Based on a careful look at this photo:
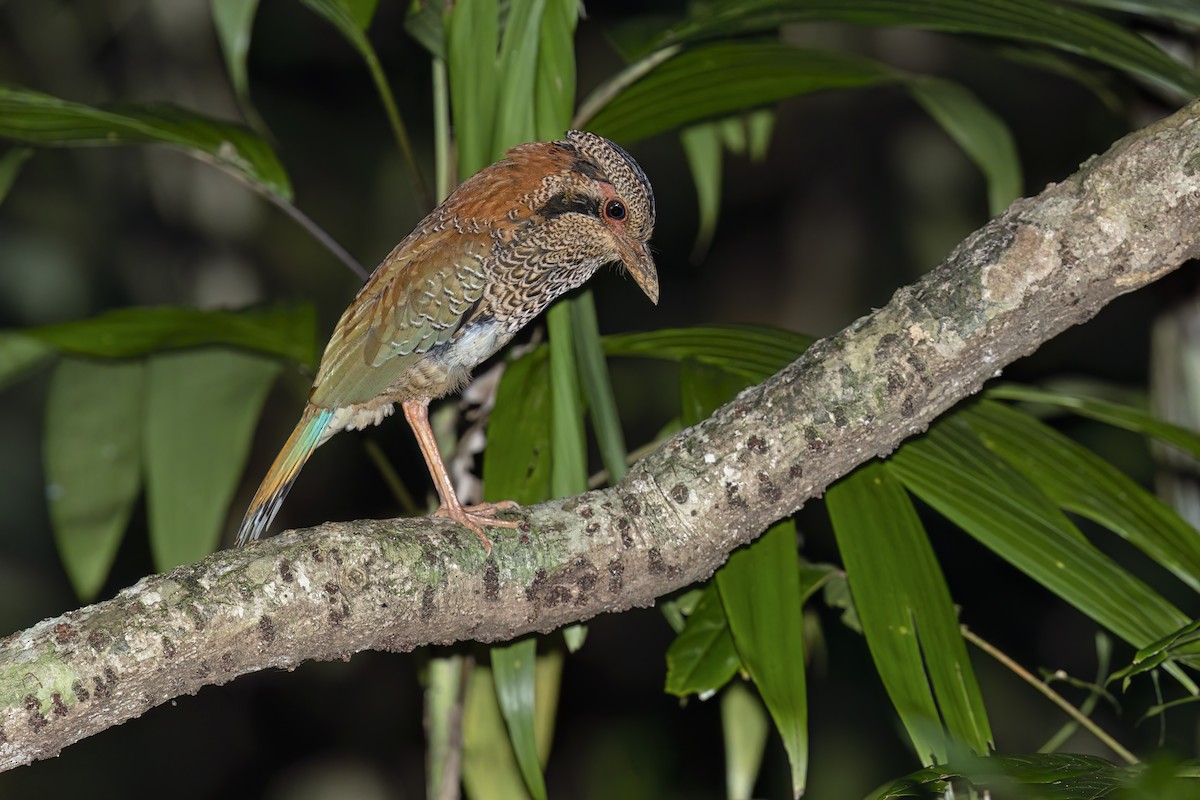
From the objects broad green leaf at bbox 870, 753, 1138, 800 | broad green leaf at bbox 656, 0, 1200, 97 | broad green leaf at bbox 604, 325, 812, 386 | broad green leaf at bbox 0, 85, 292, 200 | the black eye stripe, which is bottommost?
broad green leaf at bbox 870, 753, 1138, 800

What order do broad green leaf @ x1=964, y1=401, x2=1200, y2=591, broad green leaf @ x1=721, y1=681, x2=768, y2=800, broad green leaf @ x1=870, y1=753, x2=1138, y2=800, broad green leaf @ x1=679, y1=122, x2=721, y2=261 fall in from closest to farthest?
broad green leaf @ x1=870, y1=753, x2=1138, y2=800
broad green leaf @ x1=964, y1=401, x2=1200, y2=591
broad green leaf @ x1=721, y1=681, x2=768, y2=800
broad green leaf @ x1=679, y1=122, x2=721, y2=261

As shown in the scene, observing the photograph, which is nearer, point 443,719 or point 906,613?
point 906,613

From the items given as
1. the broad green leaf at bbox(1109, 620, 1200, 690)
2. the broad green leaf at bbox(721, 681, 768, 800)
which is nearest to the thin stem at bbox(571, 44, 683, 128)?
the broad green leaf at bbox(721, 681, 768, 800)

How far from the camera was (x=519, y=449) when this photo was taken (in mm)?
2689

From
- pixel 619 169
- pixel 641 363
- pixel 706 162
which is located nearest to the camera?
pixel 619 169

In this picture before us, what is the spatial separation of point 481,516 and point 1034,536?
1.15 meters

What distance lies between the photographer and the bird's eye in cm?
269

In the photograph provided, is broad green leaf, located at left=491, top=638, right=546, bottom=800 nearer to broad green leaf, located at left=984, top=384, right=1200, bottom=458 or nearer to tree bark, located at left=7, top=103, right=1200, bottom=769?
tree bark, located at left=7, top=103, right=1200, bottom=769

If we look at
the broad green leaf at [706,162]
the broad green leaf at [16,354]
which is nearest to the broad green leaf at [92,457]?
the broad green leaf at [16,354]

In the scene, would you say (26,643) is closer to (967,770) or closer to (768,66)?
(967,770)

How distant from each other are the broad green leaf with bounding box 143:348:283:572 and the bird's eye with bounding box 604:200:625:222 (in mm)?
982

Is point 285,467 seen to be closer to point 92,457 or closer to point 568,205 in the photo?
point 92,457

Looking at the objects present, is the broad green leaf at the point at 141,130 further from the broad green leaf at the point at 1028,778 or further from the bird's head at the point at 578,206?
the broad green leaf at the point at 1028,778

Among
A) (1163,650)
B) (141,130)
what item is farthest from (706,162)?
(1163,650)
